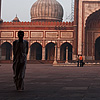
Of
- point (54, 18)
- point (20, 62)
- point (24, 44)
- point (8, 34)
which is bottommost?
point (20, 62)

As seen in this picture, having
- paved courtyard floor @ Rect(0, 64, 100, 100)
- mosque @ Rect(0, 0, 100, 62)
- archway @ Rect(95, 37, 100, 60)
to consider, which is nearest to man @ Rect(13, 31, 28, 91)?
paved courtyard floor @ Rect(0, 64, 100, 100)

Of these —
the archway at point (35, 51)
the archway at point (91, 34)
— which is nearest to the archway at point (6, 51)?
the archway at point (35, 51)

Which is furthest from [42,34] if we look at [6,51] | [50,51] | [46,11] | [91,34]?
[46,11]

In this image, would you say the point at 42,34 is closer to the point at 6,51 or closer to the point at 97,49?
the point at 6,51

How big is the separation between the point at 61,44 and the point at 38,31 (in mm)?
4027

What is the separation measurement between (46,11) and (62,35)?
8.82m

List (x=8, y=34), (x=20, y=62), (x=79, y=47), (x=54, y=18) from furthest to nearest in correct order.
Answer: (x=54, y=18) < (x=8, y=34) < (x=79, y=47) < (x=20, y=62)

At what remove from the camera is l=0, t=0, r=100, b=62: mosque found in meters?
39.3

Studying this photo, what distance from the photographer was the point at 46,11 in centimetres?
4806

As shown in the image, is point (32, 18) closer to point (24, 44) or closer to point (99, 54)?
point (99, 54)

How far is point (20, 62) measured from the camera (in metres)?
5.64

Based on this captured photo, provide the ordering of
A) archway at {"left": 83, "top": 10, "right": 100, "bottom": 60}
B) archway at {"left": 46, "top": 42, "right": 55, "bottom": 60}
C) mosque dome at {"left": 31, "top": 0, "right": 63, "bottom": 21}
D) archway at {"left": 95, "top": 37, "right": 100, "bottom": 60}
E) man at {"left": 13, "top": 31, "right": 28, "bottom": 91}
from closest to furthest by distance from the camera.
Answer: man at {"left": 13, "top": 31, "right": 28, "bottom": 91} → archway at {"left": 83, "top": 10, "right": 100, "bottom": 60} → archway at {"left": 95, "top": 37, "right": 100, "bottom": 60} → archway at {"left": 46, "top": 42, "right": 55, "bottom": 60} → mosque dome at {"left": 31, "top": 0, "right": 63, "bottom": 21}

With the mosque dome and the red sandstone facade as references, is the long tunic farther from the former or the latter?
the mosque dome

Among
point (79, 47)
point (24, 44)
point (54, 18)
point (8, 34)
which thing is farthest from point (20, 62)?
point (54, 18)
